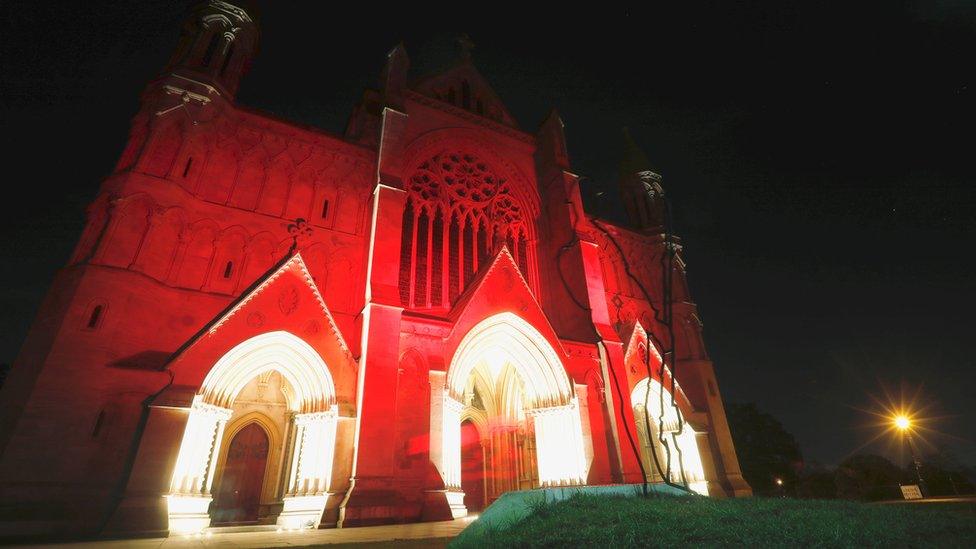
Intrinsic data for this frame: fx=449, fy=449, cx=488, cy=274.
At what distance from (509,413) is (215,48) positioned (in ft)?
54.3

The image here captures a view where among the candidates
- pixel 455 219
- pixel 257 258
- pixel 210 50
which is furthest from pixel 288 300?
pixel 210 50

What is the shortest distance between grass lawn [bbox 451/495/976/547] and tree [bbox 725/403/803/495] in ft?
111

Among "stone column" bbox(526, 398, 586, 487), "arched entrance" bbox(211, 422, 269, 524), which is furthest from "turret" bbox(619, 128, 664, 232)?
"arched entrance" bbox(211, 422, 269, 524)

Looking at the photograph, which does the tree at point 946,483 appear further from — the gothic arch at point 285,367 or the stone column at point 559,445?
the gothic arch at point 285,367

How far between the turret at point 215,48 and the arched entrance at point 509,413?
39.1ft

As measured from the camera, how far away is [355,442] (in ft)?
35.5

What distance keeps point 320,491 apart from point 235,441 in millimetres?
4650

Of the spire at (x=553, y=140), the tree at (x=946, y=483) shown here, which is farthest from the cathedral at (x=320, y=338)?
the tree at (x=946, y=483)

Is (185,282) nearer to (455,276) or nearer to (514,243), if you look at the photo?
(455,276)

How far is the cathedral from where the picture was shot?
9.61 m

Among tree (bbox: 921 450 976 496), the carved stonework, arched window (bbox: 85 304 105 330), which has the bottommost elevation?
tree (bbox: 921 450 976 496)

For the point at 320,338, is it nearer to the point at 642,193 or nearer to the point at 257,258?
the point at 257,258

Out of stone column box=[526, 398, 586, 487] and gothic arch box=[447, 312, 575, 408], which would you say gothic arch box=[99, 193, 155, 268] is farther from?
stone column box=[526, 398, 586, 487]

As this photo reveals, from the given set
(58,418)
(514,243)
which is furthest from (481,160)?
(58,418)
